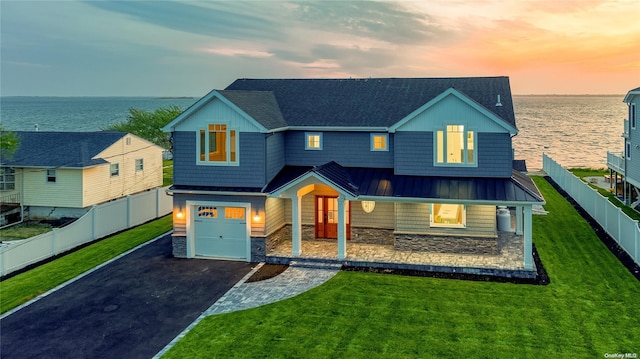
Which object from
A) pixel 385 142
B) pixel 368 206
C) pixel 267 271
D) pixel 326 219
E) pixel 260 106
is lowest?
pixel 267 271

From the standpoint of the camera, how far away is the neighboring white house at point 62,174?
22.4 metres

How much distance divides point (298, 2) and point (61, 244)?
64.2 ft

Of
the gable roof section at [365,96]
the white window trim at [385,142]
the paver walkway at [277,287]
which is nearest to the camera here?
the paver walkway at [277,287]

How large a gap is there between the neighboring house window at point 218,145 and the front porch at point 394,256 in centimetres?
377

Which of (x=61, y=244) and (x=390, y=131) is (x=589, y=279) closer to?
(x=390, y=131)

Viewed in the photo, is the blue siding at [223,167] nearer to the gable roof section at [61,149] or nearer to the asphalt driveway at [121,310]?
the asphalt driveway at [121,310]

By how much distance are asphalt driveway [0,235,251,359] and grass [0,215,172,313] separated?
705 mm

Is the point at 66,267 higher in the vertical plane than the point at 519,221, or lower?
lower

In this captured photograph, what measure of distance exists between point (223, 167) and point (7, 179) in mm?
15995

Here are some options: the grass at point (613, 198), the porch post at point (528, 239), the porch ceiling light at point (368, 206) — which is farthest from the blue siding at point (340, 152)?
the grass at point (613, 198)

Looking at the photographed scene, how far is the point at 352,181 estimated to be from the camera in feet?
52.3

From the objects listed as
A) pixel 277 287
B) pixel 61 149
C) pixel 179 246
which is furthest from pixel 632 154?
pixel 61 149

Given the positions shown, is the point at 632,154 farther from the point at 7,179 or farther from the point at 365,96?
the point at 7,179

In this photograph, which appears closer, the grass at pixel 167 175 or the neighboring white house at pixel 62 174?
the neighboring white house at pixel 62 174
